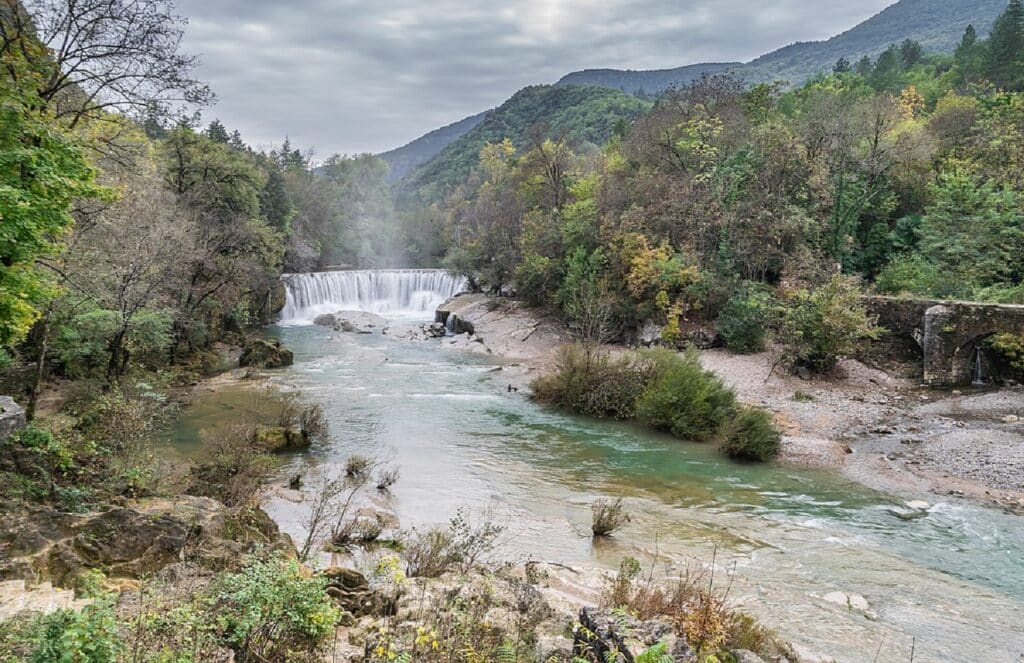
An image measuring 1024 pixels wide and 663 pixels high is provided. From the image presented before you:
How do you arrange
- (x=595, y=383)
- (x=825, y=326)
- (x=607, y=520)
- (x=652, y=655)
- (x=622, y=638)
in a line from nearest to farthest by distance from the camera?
1. (x=652, y=655)
2. (x=622, y=638)
3. (x=607, y=520)
4. (x=595, y=383)
5. (x=825, y=326)

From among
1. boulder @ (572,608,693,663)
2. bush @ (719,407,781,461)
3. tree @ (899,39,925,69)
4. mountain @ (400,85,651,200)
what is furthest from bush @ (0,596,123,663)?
tree @ (899,39,925,69)

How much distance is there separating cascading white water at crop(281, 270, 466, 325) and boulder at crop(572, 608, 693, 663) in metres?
36.6

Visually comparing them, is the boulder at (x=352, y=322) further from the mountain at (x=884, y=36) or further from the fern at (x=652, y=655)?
the mountain at (x=884, y=36)

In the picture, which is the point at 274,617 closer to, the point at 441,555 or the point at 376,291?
the point at 441,555

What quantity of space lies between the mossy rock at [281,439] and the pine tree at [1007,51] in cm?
5169

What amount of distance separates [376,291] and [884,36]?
584 ft

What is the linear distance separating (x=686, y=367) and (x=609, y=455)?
3945 mm

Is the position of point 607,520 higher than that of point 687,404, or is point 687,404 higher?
point 687,404

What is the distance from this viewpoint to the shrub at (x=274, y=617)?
3.89 meters

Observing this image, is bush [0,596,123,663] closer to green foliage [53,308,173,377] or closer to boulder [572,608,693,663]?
boulder [572,608,693,663]

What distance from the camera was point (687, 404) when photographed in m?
15.1

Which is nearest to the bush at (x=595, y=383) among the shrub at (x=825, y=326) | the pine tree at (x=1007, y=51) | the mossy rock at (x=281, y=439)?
the shrub at (x=825, y=326)

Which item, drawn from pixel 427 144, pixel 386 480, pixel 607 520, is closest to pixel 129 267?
pixel 386 480

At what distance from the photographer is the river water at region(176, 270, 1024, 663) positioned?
6.79 meters
